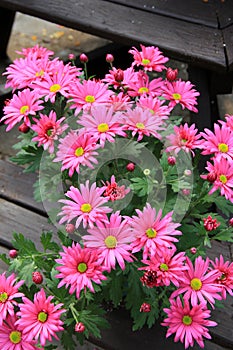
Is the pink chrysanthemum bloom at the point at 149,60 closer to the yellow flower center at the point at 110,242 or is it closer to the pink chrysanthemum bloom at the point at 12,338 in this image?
the yellow flower center at the point at 110,242

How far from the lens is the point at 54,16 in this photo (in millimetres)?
1898

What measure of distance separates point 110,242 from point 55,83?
407 mm

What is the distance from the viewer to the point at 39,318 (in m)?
1.08

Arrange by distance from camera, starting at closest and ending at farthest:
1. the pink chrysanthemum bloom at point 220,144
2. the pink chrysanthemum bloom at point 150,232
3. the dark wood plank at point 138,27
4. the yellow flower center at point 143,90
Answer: the pink chrysanthemum bloom at point 150,232 → the pink chrysanthemum bloom at point 220,144 → the yellow flower center at point 143,90 → the dark wood plank at point 138,27

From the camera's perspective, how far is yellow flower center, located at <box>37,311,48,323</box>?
3.54 ft

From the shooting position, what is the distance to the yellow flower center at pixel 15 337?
1.13m

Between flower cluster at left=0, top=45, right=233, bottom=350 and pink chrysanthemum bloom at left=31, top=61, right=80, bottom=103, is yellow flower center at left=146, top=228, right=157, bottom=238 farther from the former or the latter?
pink chrysanthemum bloom at left=31, top=61, right=80, bottom=103

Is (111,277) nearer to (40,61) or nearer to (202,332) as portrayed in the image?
(202,332)

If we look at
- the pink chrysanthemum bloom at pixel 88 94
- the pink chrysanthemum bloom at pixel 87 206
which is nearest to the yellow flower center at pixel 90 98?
the pink chrysanthemum bloom at pixel 88 94

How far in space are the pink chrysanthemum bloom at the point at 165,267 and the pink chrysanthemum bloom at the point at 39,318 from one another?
19 centimetres

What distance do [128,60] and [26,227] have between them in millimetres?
1314

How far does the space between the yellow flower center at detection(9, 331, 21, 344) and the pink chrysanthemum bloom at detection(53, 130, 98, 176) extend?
335 mm

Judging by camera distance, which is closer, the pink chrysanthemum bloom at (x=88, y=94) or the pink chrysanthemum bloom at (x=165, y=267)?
A: the pink chrysanthemum bloom at (x=165, y=267)

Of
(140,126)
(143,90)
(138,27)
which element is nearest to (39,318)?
(140,126)
